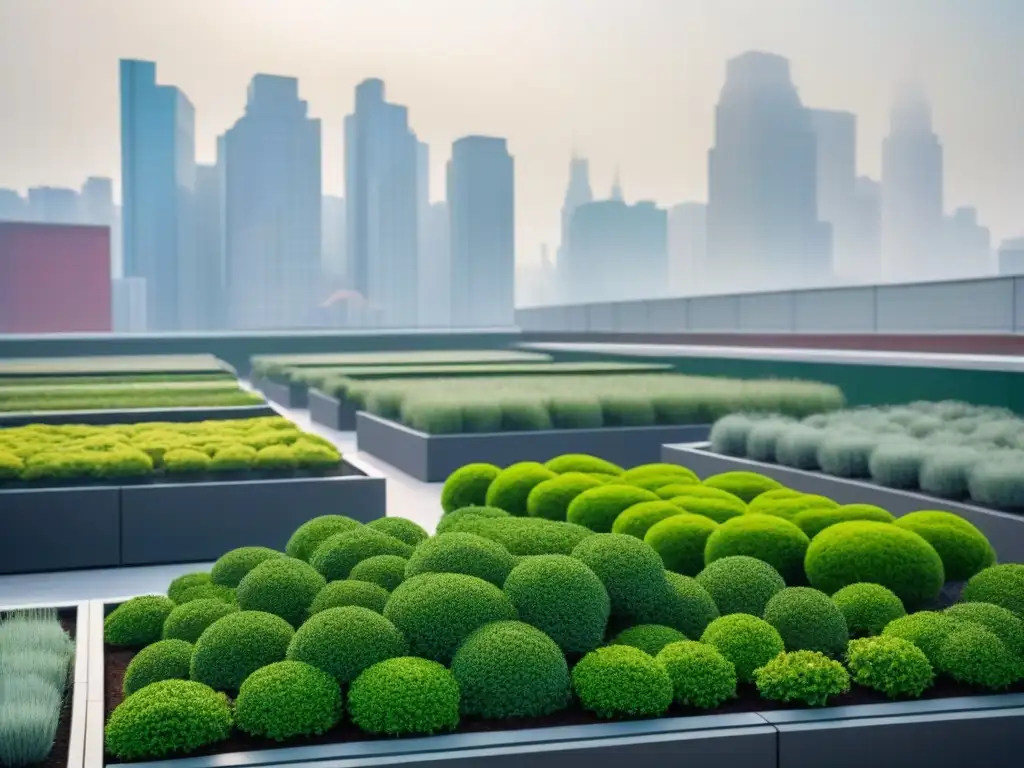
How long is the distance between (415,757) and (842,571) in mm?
2357

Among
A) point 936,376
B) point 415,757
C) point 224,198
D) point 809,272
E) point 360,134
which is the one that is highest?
point 360,134

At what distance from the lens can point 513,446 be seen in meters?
11.5

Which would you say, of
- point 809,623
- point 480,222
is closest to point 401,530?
point 809,623

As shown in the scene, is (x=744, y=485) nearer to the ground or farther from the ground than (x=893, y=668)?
farther from the ground

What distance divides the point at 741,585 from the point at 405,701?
1656mm

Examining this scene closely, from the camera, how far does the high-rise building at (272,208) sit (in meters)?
83.1

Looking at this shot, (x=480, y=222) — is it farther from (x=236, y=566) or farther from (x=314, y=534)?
(x=236, y=566)

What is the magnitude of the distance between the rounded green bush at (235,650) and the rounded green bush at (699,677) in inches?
53.4

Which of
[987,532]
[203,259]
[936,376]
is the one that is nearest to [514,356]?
[936,376]

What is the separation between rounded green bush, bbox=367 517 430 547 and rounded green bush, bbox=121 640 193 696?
1.30m

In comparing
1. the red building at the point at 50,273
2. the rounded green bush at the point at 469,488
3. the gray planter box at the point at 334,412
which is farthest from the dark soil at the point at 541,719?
the red building at the point at 50,273

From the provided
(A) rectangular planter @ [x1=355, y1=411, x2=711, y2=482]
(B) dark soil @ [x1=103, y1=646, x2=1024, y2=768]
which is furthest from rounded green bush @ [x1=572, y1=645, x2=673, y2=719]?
(A) rectangular planter @ [x1=355, y1=411, x2=711, y2=482]

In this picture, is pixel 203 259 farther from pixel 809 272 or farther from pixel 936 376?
pixel 936 376

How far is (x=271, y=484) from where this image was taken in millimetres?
7789
